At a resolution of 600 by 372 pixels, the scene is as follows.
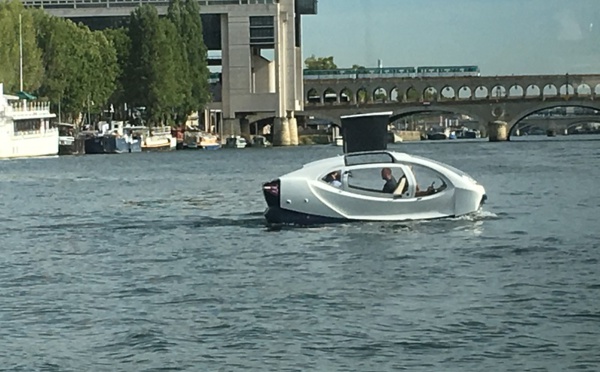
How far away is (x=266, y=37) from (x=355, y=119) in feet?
431

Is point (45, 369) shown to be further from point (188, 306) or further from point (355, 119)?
point (355, 119)

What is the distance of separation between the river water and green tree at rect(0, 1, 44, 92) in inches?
3374

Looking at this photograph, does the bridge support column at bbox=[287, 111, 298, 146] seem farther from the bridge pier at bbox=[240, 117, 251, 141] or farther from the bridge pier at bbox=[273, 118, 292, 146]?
the bridge pier at bbox=[240, 117, 251, 141]

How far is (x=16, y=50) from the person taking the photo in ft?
445

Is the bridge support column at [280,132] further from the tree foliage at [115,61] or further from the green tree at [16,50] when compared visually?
the green tree at [16,50]

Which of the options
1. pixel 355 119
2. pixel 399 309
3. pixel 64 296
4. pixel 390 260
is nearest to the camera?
pixel 399 309

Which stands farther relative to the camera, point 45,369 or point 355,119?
point 355,119

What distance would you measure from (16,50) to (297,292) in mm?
111315

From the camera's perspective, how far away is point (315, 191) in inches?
1592

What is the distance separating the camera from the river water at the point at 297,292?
21594 mm

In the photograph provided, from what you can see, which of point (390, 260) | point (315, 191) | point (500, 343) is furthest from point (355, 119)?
point (500, 343)

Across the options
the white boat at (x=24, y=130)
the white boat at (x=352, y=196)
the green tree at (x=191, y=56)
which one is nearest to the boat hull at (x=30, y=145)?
the white boat at (x=24, y=130)

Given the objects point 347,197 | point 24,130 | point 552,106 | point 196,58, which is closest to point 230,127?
point 196,58

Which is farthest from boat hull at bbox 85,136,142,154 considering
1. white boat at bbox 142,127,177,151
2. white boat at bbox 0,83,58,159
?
white boat at bbox 0,83,58,159
